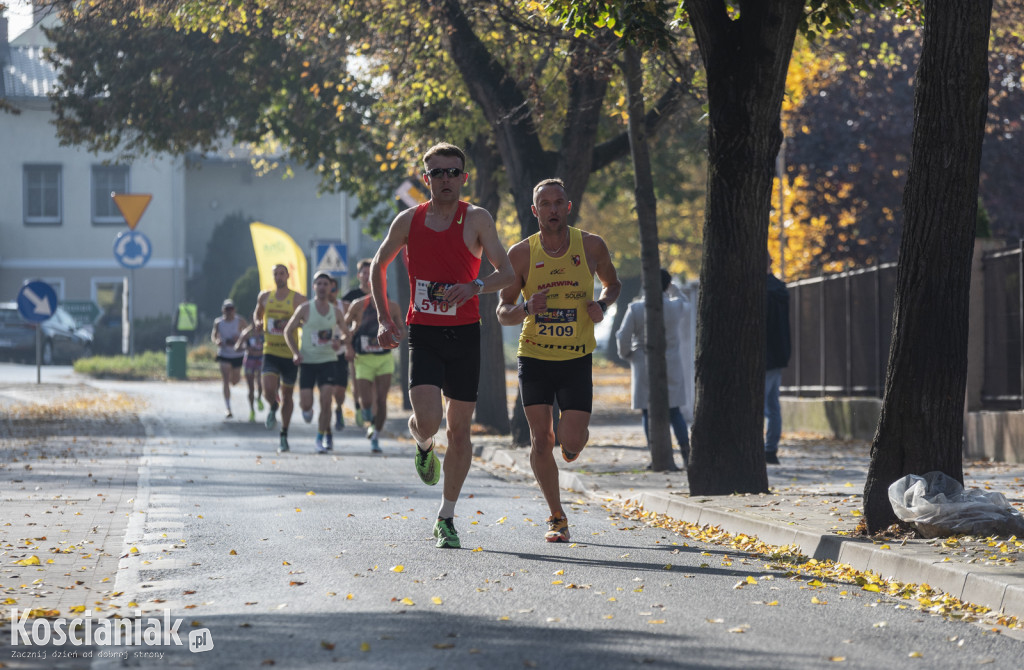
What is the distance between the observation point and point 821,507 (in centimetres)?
988

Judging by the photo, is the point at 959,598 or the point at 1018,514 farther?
the point at 1018,514

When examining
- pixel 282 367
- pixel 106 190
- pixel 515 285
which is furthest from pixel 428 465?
pixel 106 190

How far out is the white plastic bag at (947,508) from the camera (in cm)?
788

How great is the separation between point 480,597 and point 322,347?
10006mm

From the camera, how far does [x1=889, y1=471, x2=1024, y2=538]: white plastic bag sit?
7.88m

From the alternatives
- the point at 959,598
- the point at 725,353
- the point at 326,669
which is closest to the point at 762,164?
the point at 725,353

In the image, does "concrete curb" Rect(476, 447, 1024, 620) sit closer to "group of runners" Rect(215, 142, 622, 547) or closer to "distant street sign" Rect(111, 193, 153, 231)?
"group of runners" Rect(215, 142, 622, 547)

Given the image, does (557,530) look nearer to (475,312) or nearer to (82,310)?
(475,312)

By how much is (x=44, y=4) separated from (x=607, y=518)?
872 cm

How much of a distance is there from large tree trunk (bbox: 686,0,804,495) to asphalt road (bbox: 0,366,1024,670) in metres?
0.96

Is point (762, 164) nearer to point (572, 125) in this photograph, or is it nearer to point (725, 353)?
point (725, 353)

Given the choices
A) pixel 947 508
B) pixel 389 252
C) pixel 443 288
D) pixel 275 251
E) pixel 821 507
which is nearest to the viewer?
pixel 947 508

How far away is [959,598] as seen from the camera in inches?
264

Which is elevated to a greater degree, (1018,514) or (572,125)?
(572,125)
